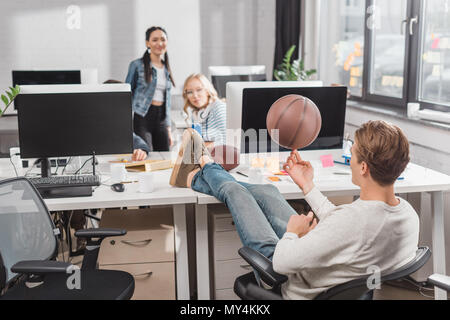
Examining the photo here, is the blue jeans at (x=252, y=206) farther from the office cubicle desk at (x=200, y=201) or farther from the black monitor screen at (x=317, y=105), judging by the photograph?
the black monitor screen at (x=317, y=105)

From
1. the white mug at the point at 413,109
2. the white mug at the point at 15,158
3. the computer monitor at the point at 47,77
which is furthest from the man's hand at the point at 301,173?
the computer monitor at the point at 47,77

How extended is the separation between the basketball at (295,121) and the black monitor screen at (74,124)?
78cm

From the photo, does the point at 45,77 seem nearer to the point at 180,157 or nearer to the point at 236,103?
the point at 236,103

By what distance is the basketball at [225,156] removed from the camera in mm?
2656

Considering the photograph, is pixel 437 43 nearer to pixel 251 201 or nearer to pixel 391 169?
pixel 251 201

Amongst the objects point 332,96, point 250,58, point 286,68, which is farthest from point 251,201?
point 250,58

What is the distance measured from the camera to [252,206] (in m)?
2.12

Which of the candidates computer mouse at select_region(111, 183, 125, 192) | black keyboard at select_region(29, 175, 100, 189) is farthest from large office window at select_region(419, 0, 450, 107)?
black keyboard at select_region(29, 175, 100, 189)

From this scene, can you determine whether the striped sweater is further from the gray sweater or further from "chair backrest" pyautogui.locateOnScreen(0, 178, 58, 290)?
the gray sweater

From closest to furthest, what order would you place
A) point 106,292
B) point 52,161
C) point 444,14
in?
point 106,292 < point 52,161 < point 444,14

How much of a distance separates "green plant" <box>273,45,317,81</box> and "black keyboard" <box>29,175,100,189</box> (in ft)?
10.3

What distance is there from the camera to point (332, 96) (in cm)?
278

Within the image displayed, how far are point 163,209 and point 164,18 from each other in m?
3.71

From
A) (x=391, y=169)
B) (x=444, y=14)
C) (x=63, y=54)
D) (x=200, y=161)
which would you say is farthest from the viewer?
(x=63, y=54)
